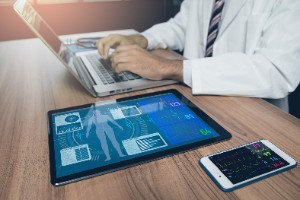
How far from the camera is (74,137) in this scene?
22.9 inches

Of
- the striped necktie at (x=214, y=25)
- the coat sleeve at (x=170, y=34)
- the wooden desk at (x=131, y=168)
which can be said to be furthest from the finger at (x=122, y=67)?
the striped necktie at (x=214, y=25)

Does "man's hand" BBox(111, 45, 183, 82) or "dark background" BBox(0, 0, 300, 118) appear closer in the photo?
"man's hand" BBox(111, 45, 183, 82)

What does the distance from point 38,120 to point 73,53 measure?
1.80 feet

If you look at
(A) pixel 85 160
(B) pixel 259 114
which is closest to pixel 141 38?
(B) pixel 259 114

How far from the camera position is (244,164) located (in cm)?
49

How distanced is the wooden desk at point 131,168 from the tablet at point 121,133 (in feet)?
0.06

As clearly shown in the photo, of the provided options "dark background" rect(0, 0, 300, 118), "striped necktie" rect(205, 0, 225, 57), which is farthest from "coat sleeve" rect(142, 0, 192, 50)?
"dark background" rect(0, 0, 300, 118)

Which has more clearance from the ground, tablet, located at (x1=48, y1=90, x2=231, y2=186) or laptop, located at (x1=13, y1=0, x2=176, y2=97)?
laptop, located at (x1=13, y1=0, x2=176, y2=97)

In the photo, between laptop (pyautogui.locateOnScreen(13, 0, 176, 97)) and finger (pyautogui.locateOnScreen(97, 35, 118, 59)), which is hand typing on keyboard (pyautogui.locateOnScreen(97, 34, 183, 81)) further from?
finger (pyautogui.locateOnScreen(97, 35, 118, 59))

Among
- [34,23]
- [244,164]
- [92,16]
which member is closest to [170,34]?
[34,23]

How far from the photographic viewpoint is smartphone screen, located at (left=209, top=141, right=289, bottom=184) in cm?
47

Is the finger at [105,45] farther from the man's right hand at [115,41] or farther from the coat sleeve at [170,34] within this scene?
the coat sleeve at [170,34]

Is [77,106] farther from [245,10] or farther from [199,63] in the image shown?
[245,10]

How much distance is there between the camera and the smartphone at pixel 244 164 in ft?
1.52
